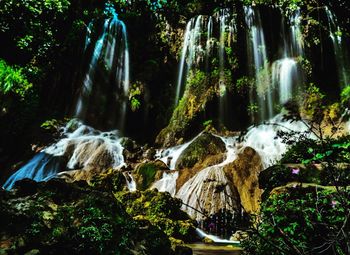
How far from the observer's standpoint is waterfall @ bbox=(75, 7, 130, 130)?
19.3 m

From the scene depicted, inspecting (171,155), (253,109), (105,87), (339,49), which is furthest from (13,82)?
(339,49)

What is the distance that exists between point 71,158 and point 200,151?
6.04 meters

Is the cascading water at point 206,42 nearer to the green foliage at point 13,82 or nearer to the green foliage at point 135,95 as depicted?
the green foliage at point 135,95

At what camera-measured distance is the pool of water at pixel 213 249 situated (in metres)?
5.84

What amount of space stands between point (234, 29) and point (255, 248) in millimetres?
15612

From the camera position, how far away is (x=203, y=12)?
20.2 metres

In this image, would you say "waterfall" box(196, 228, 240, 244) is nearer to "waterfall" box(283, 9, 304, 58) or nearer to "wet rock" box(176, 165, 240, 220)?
"wet rock" box(176, 165, 240, 220)

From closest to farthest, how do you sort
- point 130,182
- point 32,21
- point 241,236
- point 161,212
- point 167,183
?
point 241,236 < point 161,212 < point 167,183 < point 130,182 < point 32,21

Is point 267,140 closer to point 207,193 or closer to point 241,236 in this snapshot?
point 207,193

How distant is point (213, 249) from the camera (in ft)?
20.6

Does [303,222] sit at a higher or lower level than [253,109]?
lower

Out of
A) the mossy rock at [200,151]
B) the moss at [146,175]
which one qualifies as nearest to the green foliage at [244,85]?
the mossy rock at [200,151]

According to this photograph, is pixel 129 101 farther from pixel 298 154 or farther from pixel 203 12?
pixel 298 154

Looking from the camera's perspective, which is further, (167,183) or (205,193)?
(167,183)
